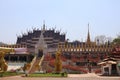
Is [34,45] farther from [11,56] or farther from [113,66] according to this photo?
[113,66]

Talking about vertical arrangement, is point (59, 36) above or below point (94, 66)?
above

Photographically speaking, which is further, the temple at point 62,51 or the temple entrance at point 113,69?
the temple at point 62,51

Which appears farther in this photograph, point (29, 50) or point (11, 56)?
point (29, 50)

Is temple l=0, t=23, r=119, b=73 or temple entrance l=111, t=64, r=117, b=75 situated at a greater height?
temple l=0, t=23, r=119, b=73

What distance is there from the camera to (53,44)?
2414 inches

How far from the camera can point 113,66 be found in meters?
38.0

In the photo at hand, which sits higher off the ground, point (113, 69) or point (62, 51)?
point (62, 51)

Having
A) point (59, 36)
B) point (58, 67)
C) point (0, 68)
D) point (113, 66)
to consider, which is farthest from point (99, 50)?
point (0, 68)

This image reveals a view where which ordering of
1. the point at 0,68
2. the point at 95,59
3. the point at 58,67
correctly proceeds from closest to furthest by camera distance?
the point at 0,68, the point at 58,67, the point at 95,59

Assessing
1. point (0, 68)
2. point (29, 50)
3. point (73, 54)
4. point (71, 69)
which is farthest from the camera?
point (29, 50)

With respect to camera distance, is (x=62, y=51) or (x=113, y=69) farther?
(x=62, y=51)

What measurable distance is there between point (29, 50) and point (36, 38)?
4038mm

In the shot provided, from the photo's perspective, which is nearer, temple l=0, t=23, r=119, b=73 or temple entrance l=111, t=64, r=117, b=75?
temple entrance l=111, t=64, r=117, b=75

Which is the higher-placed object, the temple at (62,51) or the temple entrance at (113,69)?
the temple at (62,51)
